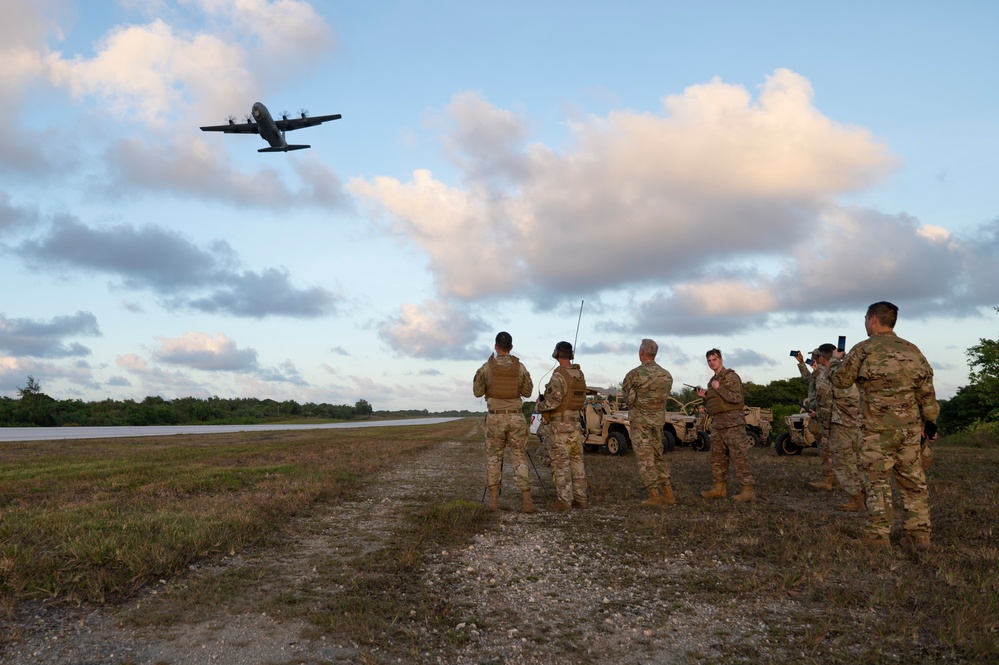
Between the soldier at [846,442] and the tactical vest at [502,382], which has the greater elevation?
the tactical vest at [502,382]

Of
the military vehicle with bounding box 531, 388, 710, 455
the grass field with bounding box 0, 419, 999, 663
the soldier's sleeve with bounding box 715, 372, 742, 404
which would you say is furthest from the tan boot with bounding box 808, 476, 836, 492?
the military vehicle with bounding box 531, 388, 710, 455

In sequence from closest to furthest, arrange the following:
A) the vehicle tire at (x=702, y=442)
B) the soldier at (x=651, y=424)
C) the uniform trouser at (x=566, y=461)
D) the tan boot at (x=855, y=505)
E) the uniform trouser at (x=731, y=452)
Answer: the tan boot at (x=855, y=505)
the uniform trouser at (x=566, y=461)
the soldier at (x=651, y=424)
the uniform trouser at (x=731, y=452)
the vehicle tire at (x=702, y=442)

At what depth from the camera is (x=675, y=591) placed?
466 centimetres

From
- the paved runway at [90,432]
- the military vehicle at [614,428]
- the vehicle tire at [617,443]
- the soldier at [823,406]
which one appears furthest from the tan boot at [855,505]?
the paved runway at [90,432]

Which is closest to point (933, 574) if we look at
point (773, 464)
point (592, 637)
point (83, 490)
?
point (592, 637)

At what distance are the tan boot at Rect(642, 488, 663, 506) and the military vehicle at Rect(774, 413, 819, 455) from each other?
929cm

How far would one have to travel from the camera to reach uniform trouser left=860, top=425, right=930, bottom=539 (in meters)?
5.68

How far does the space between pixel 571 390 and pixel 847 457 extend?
4.05m

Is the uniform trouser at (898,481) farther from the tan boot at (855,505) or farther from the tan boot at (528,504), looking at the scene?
the tan boot at (528,504)

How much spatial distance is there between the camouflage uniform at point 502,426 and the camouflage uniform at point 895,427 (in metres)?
3.91

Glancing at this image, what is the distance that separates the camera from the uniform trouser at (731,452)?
877 centimetres

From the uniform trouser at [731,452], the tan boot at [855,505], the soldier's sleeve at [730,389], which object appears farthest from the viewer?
the soldier's sleeve at [730,389]

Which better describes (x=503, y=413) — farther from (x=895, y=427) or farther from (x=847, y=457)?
(x=847, y=457)

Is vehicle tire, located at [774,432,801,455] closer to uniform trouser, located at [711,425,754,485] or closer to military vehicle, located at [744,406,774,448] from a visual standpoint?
military vehicle, located at [744,406,774,448]
